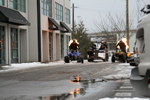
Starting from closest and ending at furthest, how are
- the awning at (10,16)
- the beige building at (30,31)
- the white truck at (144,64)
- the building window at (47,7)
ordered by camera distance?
the white truck at (144,64), the awning at (10,16), the beige building at (30,31), the building window at (47,7)

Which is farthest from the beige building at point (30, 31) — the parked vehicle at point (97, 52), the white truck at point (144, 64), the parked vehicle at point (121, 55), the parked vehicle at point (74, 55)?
the white truck at point (144, 64)

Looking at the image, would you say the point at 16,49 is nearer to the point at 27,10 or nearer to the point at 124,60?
the point at 27,10

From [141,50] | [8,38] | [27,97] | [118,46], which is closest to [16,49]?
[8,38]

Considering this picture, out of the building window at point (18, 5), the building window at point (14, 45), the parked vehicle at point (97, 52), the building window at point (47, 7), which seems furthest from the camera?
the building window at point (47, 7)

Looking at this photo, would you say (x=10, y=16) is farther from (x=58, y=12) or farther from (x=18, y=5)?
(x=58, y=12)

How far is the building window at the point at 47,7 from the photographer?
34034mm

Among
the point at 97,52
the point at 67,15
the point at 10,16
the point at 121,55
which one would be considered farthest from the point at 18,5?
the point at 67,15

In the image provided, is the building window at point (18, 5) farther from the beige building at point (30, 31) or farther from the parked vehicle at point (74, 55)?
the parked vehicle at point (74, 55)

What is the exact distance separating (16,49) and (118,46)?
10389mm

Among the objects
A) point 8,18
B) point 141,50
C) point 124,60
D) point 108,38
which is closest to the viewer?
point 141,50

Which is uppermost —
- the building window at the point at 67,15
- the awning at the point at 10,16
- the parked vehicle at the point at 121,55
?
the building window at the point at 67,15

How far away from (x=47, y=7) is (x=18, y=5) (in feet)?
23.2

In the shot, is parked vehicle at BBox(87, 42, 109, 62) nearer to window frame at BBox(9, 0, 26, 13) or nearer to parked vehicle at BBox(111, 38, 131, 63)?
parked vehicle at BBox(111, 38, 131, 63)

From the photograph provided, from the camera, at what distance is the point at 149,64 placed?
5.85 metres
